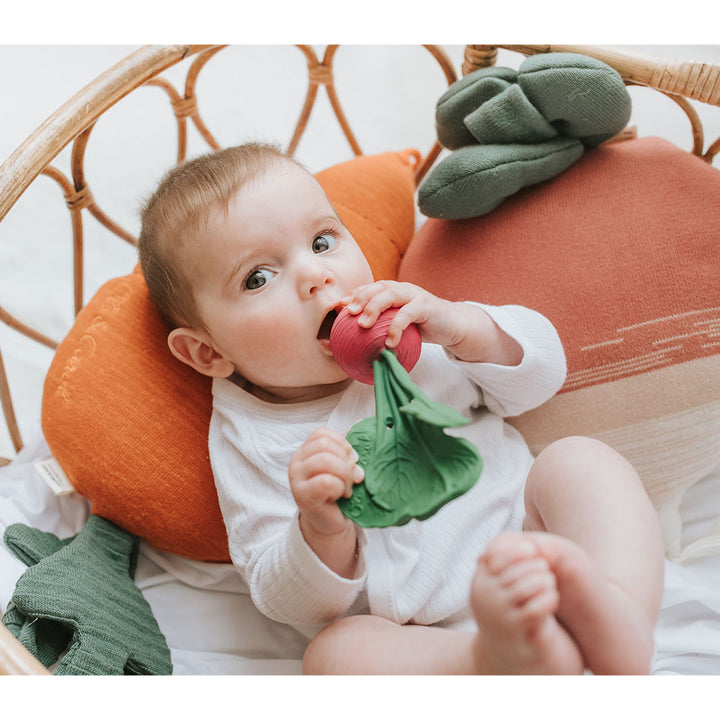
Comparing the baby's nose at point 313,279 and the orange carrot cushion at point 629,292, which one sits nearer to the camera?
the baby's nose at point 313,279

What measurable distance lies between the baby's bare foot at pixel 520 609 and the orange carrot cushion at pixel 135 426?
52 centimetres

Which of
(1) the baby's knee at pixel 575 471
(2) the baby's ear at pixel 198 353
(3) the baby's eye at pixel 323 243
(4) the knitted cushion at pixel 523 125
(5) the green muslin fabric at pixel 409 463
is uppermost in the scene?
(4) the knitted cushion at pixel 523 125

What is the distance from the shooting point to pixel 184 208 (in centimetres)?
85

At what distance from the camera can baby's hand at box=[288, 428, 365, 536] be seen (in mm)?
616

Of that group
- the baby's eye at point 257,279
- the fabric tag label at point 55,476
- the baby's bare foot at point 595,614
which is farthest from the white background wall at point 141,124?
the baby's bare foot at point 595,614

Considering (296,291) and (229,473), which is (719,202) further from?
(229,473)

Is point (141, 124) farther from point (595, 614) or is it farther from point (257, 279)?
point (595, 614)

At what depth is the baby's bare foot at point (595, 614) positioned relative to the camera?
55 centimetres

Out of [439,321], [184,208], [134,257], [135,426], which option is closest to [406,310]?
[439,321]

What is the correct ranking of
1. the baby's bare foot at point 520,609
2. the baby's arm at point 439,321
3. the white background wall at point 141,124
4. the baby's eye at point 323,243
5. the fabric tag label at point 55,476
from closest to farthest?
the baby's bare foot at point 520,609, the baby's arm at point 439,321, the baby's eye at point 323,243, the fabric tag label at point 55,476, the white background wall at point 141,124

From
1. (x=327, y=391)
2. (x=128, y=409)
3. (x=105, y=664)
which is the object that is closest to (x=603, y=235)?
(x=327, y=391)

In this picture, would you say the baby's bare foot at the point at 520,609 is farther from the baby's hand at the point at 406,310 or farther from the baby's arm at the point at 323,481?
the baby's hand at the point at 406,310

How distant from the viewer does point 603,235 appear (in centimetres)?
97

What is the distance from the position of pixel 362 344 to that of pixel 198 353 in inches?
11.5
